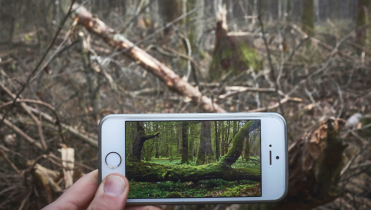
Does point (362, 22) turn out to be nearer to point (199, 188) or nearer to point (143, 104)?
point (143, 104)

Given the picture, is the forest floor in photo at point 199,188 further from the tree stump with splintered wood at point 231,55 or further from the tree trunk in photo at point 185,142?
the tree stump with splintered wood at point 231,55

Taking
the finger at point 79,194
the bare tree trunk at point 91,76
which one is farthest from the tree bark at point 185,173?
the bare tree trunk at point 91,76

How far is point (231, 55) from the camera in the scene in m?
3.75

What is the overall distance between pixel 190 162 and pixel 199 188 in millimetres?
139

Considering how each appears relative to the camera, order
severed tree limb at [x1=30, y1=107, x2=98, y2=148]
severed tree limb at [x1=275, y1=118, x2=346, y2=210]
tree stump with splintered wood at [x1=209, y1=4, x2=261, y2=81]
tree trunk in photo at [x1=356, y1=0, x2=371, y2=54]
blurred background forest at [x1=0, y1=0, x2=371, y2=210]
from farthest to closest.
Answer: tree trunk in photo at [x1=356, y1=0, x2=371, y2=54] → tree stump with splintered wood at [x1=209, y1=4, x2=261, y2=81] → severed tree limb at [x1=30, y1=107, x2=98, y2=148] → blurred background forest at [x1=0, y1=0, x2=371, y2=210] → severed tree limb at [x1=275, y1=118, x2=346, y2=210]

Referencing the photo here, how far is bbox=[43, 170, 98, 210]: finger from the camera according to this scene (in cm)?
110

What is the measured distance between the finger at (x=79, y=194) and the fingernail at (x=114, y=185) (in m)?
0.16

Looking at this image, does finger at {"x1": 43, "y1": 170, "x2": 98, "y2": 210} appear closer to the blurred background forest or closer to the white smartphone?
the white smartphone

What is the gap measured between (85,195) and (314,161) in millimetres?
1201

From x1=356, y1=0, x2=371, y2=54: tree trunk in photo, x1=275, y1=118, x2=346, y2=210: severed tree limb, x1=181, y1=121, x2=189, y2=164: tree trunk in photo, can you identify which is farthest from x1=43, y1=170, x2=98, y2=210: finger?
x1=356, y1=0, x2=371, y2=54: tree trunk in photo

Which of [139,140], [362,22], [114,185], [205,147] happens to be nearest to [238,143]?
[205,147]

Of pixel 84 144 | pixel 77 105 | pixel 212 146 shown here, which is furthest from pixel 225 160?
pixel 77 105

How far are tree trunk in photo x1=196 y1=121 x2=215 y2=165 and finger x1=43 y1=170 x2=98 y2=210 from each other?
0.54 metres

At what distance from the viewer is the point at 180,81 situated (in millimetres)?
2344
